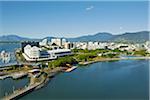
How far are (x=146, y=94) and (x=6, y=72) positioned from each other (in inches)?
105

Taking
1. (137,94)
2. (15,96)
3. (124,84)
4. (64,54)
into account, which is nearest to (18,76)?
(15,96)

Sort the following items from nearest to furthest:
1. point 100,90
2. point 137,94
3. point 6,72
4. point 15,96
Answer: point 15,96 → point 137,94 → point 100,90 → point 6,72

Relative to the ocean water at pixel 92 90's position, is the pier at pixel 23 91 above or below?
above

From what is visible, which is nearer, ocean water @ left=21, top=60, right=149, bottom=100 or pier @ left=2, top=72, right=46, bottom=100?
pier @ left=2, top=72, right=46, bottom=100

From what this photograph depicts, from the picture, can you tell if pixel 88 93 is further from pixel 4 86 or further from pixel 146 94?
pixel 4 86

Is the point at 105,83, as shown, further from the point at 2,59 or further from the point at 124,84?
the point at 2,59

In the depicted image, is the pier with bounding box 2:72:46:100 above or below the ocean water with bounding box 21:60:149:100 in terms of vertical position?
above

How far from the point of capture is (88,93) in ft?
10.8

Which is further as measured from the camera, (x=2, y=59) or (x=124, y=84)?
A: (x=2, y=59)

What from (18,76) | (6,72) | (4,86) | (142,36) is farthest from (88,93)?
(142,36)

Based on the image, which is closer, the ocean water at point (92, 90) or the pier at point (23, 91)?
the pier at point (23, 91)

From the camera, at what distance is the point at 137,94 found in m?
3.26

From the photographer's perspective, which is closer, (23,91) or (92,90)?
(23,91)

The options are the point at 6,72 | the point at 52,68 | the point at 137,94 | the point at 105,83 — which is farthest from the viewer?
the point at 52,68
